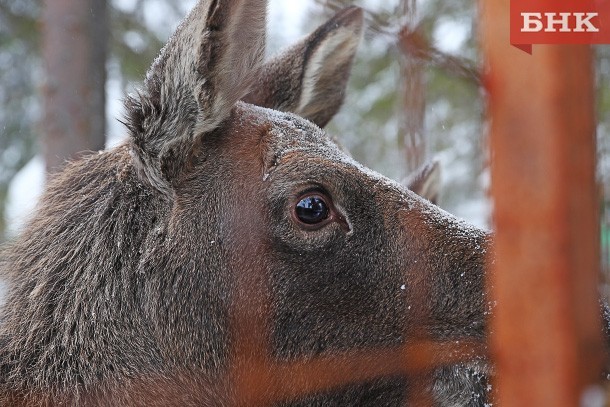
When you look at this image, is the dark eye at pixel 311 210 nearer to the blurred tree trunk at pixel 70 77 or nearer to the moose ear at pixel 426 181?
the moose ear at pixel 426 181

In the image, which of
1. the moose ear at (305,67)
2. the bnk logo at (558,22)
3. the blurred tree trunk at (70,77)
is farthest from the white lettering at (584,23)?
the blurred tree trunk at (70,77)

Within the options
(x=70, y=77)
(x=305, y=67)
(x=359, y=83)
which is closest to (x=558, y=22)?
(x=305, y=67)

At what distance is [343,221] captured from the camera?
3.03m

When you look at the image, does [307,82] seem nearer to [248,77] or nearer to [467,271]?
[248,77]

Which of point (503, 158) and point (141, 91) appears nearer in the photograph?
point (503, 158)

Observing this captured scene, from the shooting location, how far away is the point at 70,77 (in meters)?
4.71

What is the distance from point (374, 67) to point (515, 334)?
6919mm

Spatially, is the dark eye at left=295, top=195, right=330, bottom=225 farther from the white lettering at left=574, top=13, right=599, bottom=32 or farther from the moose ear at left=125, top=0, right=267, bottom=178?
the white lettering at left=574, top=13, right=599, bottom=32

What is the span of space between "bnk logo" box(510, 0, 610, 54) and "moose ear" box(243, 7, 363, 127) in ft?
5.91

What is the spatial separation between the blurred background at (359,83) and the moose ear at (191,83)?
0.17 meters

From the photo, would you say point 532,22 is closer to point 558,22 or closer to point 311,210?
point 558,22

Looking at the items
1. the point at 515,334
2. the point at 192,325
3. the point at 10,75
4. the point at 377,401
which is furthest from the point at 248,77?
the point at 10,75

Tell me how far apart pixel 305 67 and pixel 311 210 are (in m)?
1.26

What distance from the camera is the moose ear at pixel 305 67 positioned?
4020 mm
